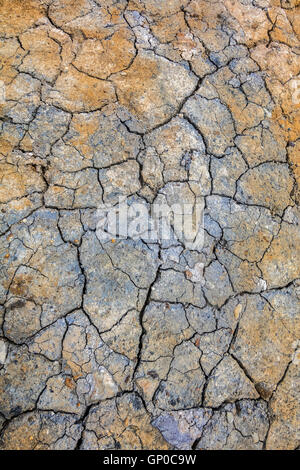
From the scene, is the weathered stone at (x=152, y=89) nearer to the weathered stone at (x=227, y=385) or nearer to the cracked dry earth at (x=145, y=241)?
the cracked dry earth at (x=145, y=241)

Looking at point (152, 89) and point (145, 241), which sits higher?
point (152, 89)

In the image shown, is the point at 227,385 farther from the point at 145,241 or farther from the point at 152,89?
the point at 152,89

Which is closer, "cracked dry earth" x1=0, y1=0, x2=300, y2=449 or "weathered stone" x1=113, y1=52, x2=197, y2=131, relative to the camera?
"cracked dry earth" x1=0, y1=0, x2=300, y2=449

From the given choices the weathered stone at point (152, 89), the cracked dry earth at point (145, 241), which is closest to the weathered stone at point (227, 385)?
the cracked dry earth at point (145, 241)

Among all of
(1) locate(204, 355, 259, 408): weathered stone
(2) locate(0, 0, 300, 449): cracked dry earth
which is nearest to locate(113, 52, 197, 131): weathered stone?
(2) locate(0, 0, 300, 449): cracked dry earth

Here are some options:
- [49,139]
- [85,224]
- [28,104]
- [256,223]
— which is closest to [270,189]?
[256,223]

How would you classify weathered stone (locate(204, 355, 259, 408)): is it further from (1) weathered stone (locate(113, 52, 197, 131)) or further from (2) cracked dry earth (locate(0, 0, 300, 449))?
(1) weathered stone (locate(113, 52, 197, 131))

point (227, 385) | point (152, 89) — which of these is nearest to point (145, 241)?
point (227, 385)

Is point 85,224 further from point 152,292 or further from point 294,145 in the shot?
point 294,145
